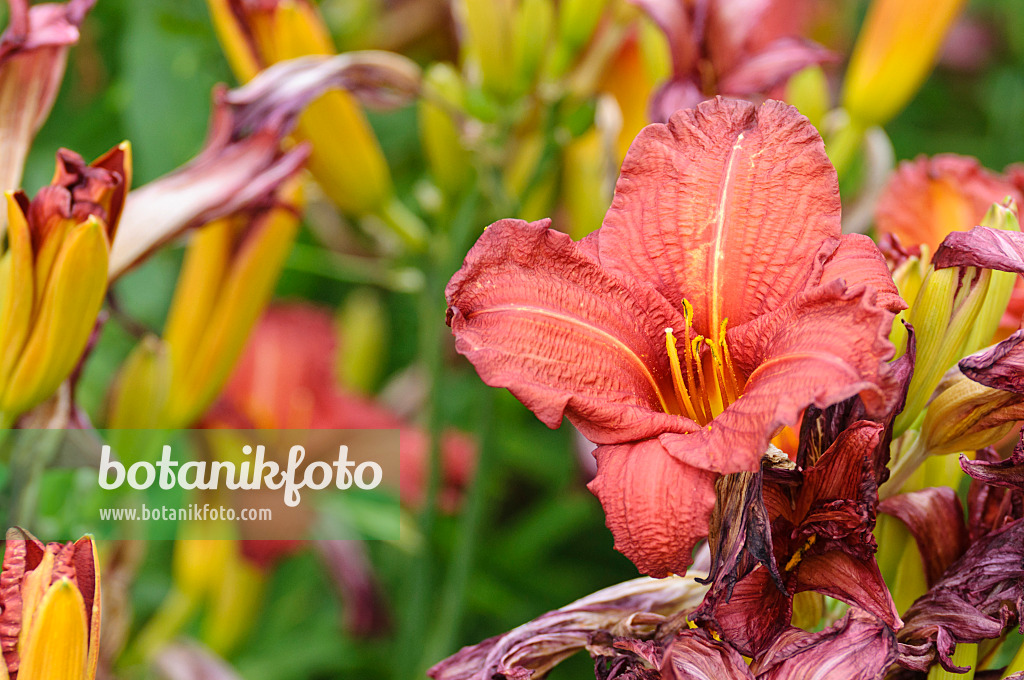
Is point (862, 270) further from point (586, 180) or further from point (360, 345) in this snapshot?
point (360, 345)

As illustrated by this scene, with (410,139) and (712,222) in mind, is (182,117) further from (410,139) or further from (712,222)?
(712,222)

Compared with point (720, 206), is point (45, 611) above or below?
below

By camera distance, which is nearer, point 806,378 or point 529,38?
point 806,378

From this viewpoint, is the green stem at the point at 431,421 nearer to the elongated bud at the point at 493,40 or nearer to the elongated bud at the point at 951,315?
the elongated bud at the point at 493,40

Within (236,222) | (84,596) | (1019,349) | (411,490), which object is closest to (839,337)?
(1019,349)

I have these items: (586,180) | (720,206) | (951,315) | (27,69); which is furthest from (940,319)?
(27,69)

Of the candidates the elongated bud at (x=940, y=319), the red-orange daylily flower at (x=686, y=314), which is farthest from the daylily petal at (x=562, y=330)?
the elongated bud at (x=940, y=319)
